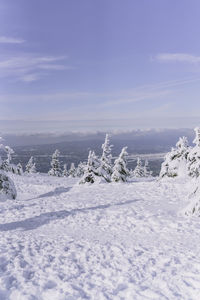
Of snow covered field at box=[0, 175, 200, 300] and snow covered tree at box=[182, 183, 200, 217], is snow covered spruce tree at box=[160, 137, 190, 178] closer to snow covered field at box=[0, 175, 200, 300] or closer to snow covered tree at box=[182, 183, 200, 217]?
snow covered field at box=[0, 175, 200, 300]

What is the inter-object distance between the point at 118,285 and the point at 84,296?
113 centimetres

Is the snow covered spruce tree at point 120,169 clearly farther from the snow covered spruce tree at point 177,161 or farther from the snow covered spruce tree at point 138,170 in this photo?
the snow covered spruce tree at point 138,170

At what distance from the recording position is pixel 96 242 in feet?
37.1

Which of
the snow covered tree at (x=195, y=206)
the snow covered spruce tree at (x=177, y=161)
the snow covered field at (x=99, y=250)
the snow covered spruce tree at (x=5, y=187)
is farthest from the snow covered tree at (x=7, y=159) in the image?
the snow covered spruce tree at (x=177, y=161)

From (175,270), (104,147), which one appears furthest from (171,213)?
(104,147)

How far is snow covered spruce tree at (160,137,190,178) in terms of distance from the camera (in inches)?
1101

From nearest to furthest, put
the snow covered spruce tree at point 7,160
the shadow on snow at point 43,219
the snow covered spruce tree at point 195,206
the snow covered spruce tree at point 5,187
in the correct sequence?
1. the shadow on snow at point 43,219
2. the snow covered spruce tree at point 195,206
3. the snow covered spruce tree at point 7,160
4. the snow covered spruce tree at point 5,187

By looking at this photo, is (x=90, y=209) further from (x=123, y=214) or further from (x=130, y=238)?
(x=130, y=238)

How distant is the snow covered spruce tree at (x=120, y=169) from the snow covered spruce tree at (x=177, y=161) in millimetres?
6114

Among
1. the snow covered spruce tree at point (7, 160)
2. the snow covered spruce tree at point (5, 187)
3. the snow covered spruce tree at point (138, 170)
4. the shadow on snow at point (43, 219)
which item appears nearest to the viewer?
the shadow on snow at point (43, 219)

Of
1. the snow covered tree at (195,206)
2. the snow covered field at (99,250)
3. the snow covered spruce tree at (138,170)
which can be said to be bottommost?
the snow covered spruce tree at (138,170)

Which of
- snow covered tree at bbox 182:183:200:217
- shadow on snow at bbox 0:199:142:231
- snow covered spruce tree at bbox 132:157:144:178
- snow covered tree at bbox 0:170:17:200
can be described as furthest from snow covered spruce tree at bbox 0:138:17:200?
snow covered spruce tree at bbox 132:157:144:178

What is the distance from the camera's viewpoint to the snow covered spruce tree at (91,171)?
1099 inches

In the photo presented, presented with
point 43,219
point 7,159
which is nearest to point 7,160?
point 7,159
